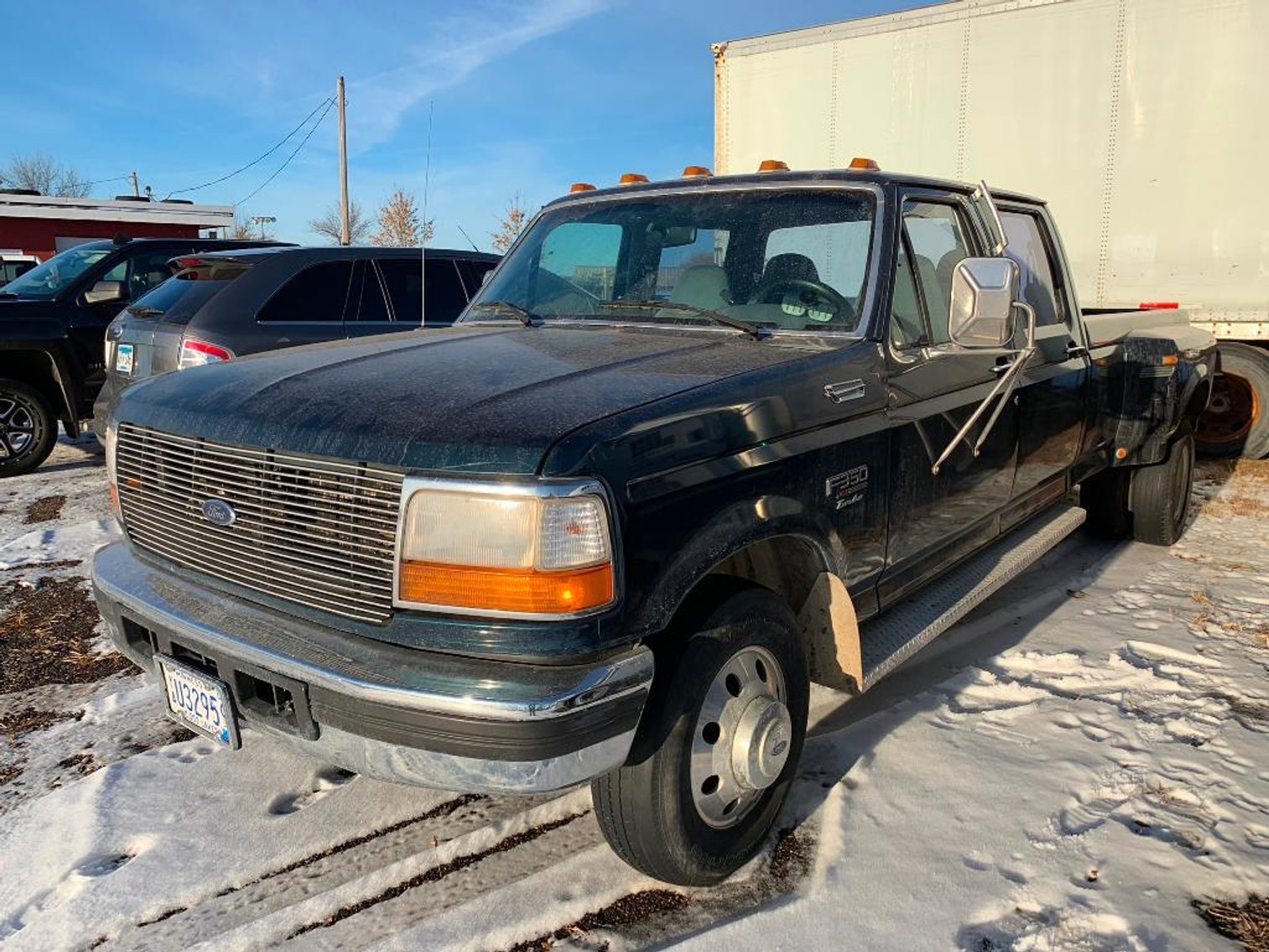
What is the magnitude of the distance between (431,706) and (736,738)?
0.90 meters

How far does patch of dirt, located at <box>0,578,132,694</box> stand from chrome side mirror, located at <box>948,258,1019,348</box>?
374 centimetres

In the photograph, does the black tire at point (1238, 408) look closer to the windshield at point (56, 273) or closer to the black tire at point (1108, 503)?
the black tire at point (1108, 503)

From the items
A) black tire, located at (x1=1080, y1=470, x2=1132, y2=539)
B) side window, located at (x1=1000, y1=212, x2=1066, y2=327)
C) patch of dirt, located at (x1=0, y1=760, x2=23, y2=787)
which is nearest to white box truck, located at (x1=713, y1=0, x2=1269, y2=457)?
black tire, located at (x1=1080, y1=470, x2=1132, y2=539)

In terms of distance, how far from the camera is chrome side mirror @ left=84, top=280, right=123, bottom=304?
802cm

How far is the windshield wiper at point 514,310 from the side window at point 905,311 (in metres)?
1.33

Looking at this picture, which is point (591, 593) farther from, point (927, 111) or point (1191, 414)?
point (927, 111)

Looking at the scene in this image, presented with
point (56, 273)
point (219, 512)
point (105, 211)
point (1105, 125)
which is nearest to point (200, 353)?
point (56, 273)

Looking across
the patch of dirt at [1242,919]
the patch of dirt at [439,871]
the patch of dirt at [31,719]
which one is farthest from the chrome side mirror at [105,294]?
the patch of dirt at [1242,919]

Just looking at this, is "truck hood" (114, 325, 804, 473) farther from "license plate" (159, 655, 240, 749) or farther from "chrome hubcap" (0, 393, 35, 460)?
"chrome hubcap" (0, 393, 35, 460)

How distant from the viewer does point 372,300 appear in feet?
22.3

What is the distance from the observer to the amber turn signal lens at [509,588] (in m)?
2.07

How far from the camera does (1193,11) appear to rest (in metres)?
7.25

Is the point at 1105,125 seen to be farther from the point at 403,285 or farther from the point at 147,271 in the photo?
the point at 147,271

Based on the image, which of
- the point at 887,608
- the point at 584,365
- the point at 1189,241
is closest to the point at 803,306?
the point at 584,365
